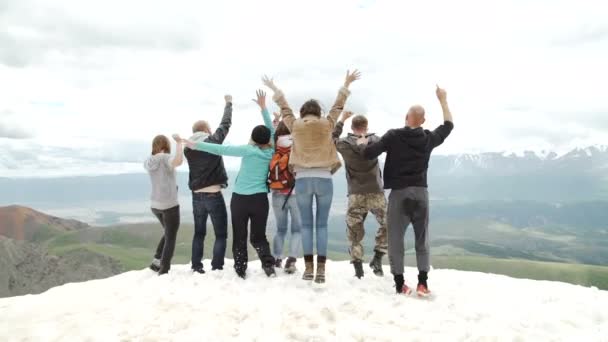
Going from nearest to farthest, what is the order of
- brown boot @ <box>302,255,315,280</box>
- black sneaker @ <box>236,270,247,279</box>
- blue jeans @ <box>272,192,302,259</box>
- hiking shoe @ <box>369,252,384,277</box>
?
brown boot @ <box>302,255,315,280</box> → black sneaker @ <box>236,270,247,279</box> → blue jeans @ <box>272,192,302,259</box> → hiking shoe @ <box>369,252,384,277</box>

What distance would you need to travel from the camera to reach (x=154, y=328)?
241 inches

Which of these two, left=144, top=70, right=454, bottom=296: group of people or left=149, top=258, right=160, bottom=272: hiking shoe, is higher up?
left=144, top=70, right=454, bottom=296: group of people

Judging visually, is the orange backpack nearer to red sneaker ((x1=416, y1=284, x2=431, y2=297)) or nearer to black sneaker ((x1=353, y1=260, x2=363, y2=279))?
black sneaker ((x1=353, y1=260, x2=363, y2=279))

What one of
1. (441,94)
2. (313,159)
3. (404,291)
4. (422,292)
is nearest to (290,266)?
(404,291)

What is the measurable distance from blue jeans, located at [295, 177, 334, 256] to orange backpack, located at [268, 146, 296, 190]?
2.42ft

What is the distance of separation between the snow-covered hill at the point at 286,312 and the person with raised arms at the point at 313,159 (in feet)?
3.54

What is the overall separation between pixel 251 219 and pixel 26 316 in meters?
4.15

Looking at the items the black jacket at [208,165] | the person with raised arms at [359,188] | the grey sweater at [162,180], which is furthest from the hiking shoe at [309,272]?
the grey sweater at [162,180]

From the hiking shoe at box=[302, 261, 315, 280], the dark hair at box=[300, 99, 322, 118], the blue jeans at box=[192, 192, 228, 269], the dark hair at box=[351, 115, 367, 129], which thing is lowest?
the hiking shoe at box=[302, 261, 315, 280]

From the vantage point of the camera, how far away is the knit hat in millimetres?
8484

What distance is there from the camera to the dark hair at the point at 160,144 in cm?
945

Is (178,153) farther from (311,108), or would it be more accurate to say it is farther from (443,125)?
(443,125)

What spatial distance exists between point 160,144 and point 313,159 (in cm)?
384

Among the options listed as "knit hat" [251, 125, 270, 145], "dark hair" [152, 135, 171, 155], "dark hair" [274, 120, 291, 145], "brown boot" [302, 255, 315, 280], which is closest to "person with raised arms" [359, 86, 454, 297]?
"brown boot" [302, 255, 315, 280]
